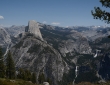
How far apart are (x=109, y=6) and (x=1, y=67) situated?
88.8 metres

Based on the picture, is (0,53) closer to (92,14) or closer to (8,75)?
(8,75)

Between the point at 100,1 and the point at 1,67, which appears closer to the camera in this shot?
the point at 100,1

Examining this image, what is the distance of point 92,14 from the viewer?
2906 cm

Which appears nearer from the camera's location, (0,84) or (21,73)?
(0,84)

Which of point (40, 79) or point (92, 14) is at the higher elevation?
point (92, 14)

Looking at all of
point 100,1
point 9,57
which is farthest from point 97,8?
point 9,57

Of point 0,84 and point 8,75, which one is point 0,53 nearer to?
point 8,75

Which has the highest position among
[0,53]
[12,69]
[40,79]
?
[0,53]

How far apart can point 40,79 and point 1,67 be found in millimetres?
57594

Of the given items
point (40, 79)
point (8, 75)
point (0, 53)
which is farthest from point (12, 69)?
point (40, 79)

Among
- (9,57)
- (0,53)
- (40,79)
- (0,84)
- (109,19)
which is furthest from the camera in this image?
(40,79)

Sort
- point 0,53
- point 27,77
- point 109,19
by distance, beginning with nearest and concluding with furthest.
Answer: point 109,19
point 0,53
point 27,77

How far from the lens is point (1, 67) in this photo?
108125 millimetres

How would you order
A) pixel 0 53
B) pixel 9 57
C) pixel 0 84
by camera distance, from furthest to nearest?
pixel 9 57, pixel 0 53, pixel 0 84
